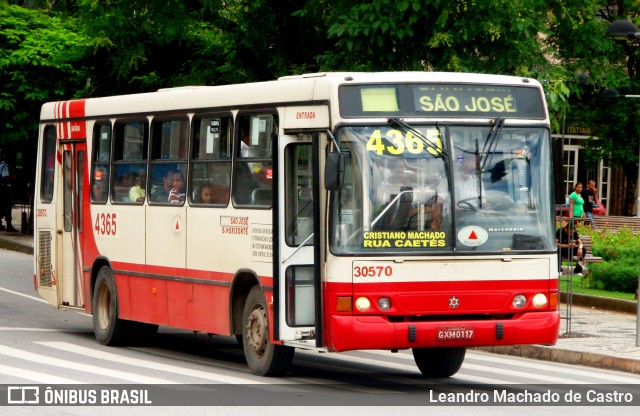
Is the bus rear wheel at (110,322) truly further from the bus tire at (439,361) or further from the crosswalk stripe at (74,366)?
the bus tire at (439,361)

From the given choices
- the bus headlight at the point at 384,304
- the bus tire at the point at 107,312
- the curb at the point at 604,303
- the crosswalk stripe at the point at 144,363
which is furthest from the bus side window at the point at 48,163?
the curb at the point at 604,303

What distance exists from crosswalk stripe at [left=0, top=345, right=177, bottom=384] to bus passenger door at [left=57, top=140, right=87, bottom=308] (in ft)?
8.59

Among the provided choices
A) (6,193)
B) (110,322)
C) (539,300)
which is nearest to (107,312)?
(110,322)

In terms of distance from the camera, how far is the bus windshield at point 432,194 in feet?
43.3

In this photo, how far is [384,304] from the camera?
13188 millimetres

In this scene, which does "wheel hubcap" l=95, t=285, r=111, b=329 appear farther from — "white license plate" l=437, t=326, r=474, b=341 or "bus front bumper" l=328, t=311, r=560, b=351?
"white license plate" l=437, t=326, r=474, b=341

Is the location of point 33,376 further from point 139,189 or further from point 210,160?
point 139,189

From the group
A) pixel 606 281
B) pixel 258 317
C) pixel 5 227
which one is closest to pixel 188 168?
pixel 258 317

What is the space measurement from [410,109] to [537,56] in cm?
1061

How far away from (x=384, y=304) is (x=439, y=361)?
87.4 inches

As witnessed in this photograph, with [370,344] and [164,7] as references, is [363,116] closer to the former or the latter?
[370,344]

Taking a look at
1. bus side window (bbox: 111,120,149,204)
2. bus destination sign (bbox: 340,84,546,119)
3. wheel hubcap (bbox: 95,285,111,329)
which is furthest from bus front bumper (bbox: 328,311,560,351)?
wheel hubcap (bbox: 95,285,111,329)

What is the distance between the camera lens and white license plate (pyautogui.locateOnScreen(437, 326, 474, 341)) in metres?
13.2

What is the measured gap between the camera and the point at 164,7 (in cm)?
2720
